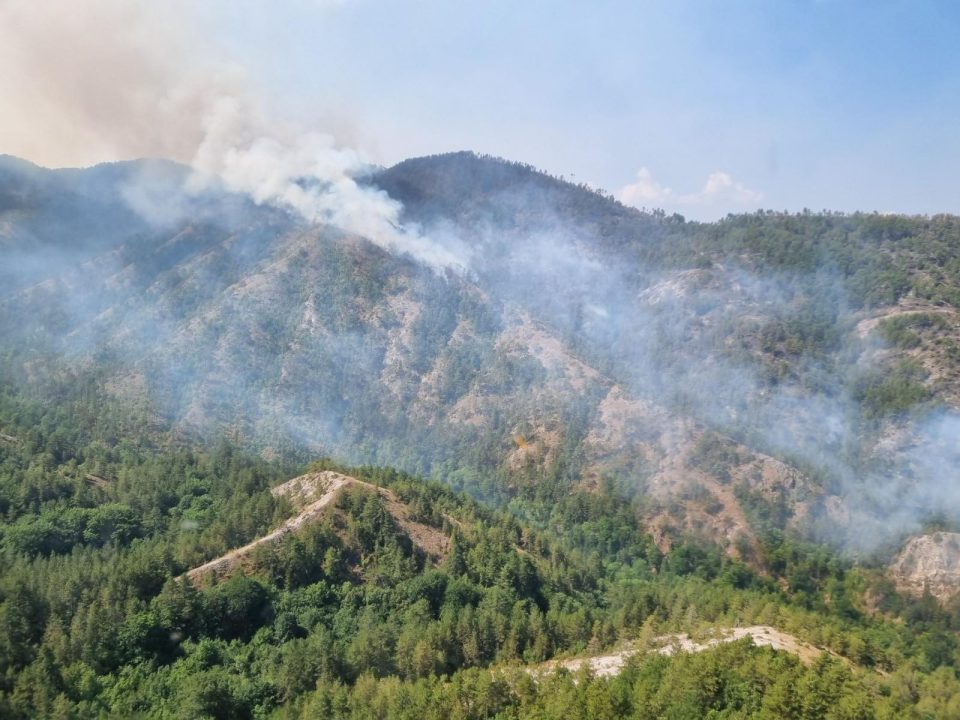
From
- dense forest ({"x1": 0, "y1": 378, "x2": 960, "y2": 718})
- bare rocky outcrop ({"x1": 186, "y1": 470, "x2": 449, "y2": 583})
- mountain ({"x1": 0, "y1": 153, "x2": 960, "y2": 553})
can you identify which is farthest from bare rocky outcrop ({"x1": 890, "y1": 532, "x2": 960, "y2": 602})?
bare rocky outcrop ({"x1": 186, "y1": 470, "x2": 449, "y2": 583})

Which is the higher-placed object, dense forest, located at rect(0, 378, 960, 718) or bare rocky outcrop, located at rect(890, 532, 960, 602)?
dense forest, located at rect(0, 378, 960, 718)

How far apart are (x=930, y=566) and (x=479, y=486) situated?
8526cm

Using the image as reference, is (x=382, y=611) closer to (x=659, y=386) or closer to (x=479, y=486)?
(x=479, y=486)

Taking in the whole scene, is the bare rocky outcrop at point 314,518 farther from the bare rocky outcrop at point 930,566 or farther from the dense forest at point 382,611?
the bare rocky outcrop at point 930,566

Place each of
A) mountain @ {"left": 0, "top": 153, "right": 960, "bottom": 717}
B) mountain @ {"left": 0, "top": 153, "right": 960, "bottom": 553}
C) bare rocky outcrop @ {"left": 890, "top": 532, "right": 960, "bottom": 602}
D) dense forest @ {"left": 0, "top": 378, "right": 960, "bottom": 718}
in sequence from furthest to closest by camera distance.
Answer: mountain @ {"left": 0, "top": 153, "right": 960, "bottom": 553} → bare rocky outcrop @ {"left": 890, "top": 532, "right": 960, "bottom": 602} → mountain @ {"left": 0, "top": 153, "right": 960, "bottom": 717} → dense forest @ {"left": 0, "top": 378, "right": 960, "bottom": 718}

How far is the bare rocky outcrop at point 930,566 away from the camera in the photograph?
108875 millimetres

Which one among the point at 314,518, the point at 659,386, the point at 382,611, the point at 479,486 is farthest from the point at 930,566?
the point at 314,518

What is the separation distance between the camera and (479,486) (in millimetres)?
151375

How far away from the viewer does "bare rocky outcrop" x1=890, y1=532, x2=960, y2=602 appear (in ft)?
357

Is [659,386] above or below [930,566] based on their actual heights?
above

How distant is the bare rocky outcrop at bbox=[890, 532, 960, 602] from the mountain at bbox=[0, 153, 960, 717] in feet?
1.52

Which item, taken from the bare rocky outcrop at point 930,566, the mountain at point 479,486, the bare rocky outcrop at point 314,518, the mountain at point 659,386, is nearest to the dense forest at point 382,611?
the mountain at point 479,486

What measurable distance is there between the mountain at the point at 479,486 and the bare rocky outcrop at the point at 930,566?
462 mm

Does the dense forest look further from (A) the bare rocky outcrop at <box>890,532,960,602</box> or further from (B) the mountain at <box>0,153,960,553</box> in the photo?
(B) the mountain at <box>0,153,960,553</box>
